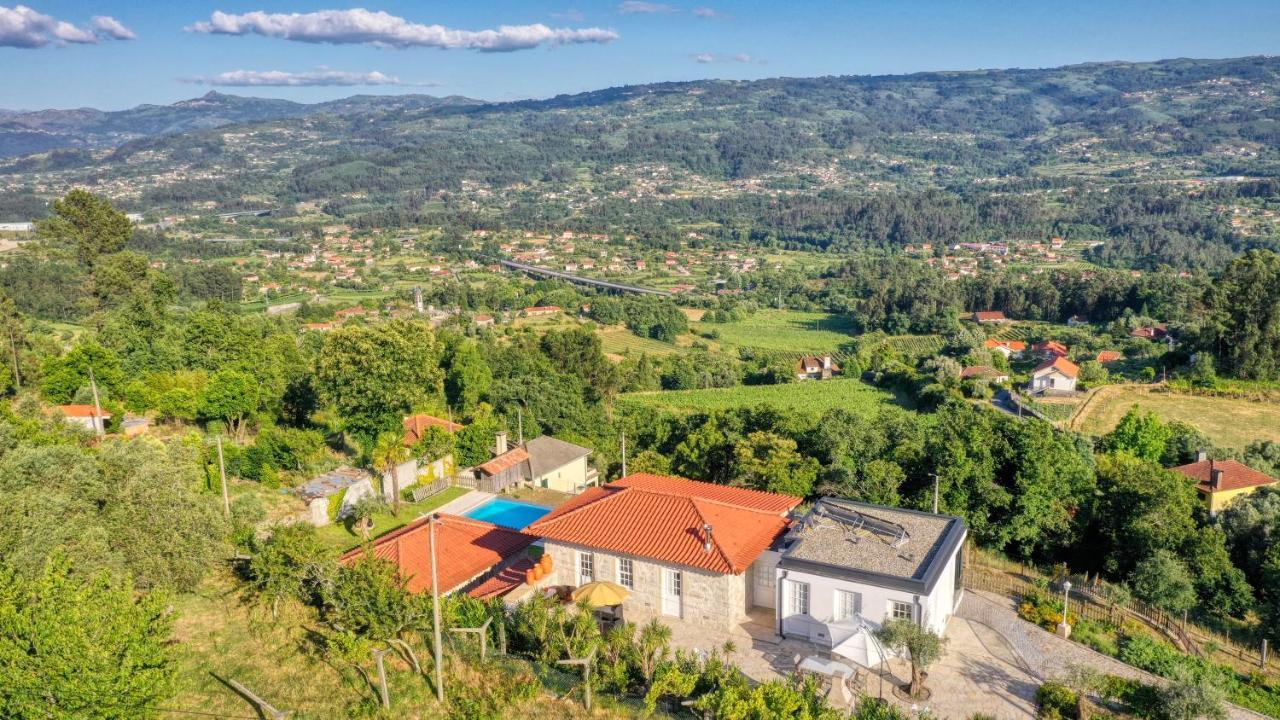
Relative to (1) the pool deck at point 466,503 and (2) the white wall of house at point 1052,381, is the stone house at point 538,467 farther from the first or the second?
(2) the white wall of house at point 1052,381

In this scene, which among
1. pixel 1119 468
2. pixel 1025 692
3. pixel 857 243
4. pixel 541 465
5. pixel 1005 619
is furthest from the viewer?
pixel 857 243

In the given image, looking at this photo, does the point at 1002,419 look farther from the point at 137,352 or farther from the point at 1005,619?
the point at 137,352

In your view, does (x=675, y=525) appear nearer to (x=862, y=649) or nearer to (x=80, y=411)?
(x=862, y=649)

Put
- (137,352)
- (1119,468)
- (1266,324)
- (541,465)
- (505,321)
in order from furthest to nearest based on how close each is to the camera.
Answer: (505,321), (1266,324), (137,352), (541,465), (1119,468)

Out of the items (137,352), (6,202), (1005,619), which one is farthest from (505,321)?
(6,202)

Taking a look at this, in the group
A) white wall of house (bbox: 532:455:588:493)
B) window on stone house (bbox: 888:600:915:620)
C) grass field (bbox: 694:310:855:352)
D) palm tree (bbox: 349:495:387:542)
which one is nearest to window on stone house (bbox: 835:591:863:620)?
window on stone house (bbox: 888:600:915:620)

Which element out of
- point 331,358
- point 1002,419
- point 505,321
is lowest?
point 505,321

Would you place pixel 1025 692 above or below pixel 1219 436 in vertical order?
above

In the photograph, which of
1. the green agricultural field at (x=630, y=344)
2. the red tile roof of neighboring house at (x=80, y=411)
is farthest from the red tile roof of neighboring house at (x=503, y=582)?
the green agricultural field at (x=630, y=344)
